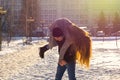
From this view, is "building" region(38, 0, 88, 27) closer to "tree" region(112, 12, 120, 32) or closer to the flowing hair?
"tree" region(112, 12, 120, 32)

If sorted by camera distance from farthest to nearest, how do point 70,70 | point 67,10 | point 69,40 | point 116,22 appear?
point 67,10 → point 116,22 → point 70,70 → point 69,40

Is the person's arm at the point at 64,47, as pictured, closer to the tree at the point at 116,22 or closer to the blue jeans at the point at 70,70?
the blue jeans at the point at 70,70

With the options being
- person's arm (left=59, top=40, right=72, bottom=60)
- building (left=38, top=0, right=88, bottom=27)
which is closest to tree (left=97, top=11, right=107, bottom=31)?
building (left=38, top=0, right=88, bottom=27)

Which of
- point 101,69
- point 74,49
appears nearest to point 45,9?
point 101,69

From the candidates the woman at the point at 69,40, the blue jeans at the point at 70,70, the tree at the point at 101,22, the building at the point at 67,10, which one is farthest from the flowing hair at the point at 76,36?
the building at the point at 67,10

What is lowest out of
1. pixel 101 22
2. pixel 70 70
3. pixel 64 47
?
→ pixel 101 22

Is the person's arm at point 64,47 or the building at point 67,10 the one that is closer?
the person's arm at point 64,47

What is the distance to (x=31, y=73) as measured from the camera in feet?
38.8

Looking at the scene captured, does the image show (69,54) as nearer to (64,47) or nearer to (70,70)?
(64,47)

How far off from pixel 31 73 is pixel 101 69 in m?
2.74

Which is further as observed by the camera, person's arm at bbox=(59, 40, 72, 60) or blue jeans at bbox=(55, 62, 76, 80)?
blue jeans at bbox=(55, 62, 76, 80)

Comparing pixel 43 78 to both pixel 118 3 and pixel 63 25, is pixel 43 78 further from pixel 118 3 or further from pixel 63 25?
pixel 118 3

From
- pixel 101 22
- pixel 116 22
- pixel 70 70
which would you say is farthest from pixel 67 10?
pixel 70 70

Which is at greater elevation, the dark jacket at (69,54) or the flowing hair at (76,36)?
the flowing hair at (76,36)
